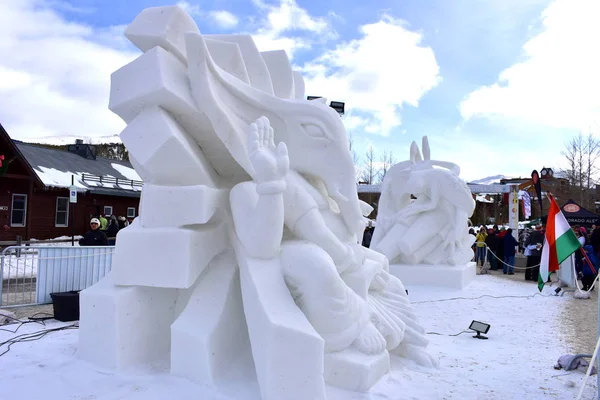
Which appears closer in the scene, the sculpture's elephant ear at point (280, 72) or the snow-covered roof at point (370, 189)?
the sculpture's elephant ear at point (280, 72)

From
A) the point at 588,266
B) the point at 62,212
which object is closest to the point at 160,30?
the point at 588,266

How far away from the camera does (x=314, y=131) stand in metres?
3.84

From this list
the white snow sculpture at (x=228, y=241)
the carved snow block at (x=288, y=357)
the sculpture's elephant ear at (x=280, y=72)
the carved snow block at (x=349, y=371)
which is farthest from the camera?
the sculpture's elephant ear at (x=280, y=72)

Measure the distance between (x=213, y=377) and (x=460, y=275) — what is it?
6.96 meters

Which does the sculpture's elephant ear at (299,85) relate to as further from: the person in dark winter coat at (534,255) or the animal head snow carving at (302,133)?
the person in dark winter coat at (534,255)

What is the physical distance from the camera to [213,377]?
3.11 metres

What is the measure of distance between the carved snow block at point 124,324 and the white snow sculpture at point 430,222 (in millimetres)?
6436

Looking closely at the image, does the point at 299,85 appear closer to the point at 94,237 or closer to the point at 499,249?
the point at 94,237

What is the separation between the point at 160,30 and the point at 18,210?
16.0 m

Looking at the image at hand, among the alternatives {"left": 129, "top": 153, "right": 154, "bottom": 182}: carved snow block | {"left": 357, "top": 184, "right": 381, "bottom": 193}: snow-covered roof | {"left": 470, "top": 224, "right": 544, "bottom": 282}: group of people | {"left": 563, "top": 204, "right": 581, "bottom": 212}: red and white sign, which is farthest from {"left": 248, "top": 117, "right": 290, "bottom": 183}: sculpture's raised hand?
{"left": 357, "top": 184, "right": 381, "bottom": 193}: snow-covered roof

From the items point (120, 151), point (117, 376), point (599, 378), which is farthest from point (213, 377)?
point (120, 151)

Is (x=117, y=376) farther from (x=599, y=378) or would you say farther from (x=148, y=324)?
(x=599, y=378)

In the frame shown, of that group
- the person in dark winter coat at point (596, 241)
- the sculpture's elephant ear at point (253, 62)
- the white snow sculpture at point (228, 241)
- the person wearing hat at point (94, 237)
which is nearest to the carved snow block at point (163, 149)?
the white snow sculpture at point (228, 241)

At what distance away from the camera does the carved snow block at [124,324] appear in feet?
11.1
